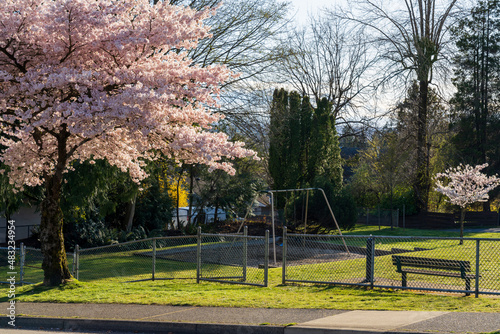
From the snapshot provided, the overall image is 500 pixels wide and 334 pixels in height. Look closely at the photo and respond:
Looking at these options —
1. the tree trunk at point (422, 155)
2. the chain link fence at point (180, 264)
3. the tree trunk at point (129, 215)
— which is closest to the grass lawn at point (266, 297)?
the chain link fence at point (180, 264)

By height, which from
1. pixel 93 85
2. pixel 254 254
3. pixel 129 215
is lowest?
pixel 254 254

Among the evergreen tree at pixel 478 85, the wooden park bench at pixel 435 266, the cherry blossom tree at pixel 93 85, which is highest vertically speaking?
the evergreen tree at pixel 478 85

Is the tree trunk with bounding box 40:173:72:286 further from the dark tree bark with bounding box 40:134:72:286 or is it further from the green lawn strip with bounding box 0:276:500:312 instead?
the green lawn strip with bounding box 0:276:500:312

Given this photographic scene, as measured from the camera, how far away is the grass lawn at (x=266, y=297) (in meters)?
9.45

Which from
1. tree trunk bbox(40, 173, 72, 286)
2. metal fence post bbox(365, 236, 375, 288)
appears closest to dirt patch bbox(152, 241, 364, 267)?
metal fence post bbox(365, 236, 375, 288)

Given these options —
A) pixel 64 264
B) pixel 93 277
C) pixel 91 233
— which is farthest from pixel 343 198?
pixel 64 264

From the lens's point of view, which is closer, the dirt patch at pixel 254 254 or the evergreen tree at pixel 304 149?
the dirt patch at pixel 254 254

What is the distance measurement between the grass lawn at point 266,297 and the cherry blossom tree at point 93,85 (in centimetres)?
127

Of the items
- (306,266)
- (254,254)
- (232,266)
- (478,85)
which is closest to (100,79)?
(232,266)

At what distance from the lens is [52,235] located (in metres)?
12.0

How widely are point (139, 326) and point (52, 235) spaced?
4747 mm

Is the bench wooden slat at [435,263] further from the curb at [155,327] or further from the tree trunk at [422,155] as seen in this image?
the tree trunk at [422,155]

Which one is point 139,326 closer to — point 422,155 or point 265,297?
point 265,297

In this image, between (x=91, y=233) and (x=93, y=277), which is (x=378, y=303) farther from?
(x=91, y=233)
